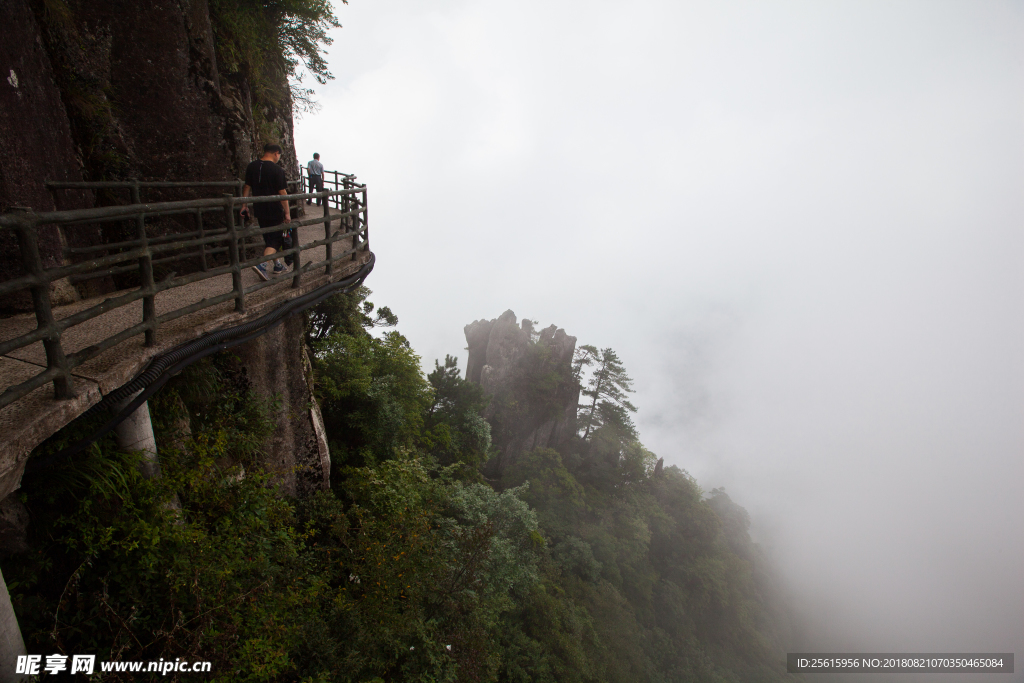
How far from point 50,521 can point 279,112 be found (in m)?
12.0

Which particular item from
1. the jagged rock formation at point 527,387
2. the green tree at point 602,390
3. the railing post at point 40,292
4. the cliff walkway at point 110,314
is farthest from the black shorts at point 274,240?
the green tree at point 602,390

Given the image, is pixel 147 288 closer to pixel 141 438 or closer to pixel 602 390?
pixel 141 438

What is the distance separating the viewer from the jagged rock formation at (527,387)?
1368 inches

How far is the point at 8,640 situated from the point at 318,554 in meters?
4.76

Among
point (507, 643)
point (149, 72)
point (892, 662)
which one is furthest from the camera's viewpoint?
point (892, 662)

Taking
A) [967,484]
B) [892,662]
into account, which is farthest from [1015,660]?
[967,484]

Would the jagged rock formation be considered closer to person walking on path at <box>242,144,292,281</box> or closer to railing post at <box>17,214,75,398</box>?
person walking on path at <box>242,144,292,281</box>

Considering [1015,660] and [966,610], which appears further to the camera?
[966,610]

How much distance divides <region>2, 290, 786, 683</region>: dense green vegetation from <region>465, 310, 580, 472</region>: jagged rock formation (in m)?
12.8

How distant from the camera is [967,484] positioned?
366 feet

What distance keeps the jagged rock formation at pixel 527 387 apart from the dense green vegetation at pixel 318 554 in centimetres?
1276

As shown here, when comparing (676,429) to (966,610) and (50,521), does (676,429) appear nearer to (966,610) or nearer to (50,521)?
(966,610)

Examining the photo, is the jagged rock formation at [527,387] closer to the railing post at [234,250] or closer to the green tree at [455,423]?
the green tree at [455,423]

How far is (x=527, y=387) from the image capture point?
36.3 metres
